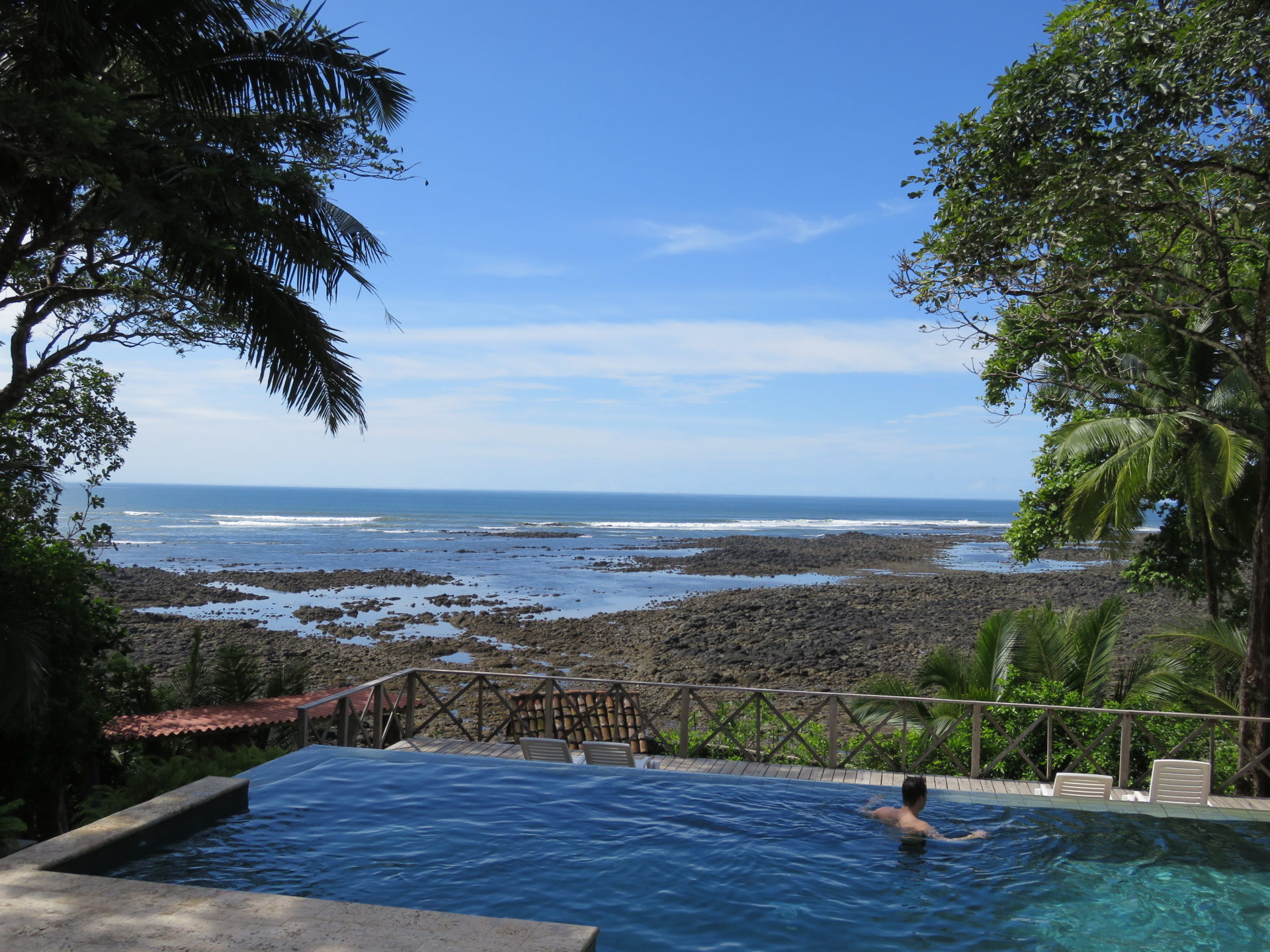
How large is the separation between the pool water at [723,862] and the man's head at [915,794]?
1.10 feet

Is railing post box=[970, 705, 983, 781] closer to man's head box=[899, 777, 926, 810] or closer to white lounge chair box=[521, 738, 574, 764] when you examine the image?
man's head box=[899, 777, 926, 810]

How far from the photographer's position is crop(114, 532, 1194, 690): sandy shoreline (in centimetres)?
2481

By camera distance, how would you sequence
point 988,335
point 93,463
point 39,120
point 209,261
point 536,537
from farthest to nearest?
point 536,537 → point 93,463 → point 988,335 → point 209,261 → point 39,120

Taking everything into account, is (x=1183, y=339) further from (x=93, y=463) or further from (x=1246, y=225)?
(x=93, y=463)

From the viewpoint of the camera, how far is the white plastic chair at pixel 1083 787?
891 cm

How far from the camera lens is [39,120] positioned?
669 centimetres

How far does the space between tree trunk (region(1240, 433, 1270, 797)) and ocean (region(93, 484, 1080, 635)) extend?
24708mm

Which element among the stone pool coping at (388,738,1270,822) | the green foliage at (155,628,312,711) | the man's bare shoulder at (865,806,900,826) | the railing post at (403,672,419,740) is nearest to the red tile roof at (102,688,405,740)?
the green foliage at (155,628,312,711)

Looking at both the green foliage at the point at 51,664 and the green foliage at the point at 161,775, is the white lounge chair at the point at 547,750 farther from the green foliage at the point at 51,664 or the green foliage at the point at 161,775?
the green foliage at the point at 51,664

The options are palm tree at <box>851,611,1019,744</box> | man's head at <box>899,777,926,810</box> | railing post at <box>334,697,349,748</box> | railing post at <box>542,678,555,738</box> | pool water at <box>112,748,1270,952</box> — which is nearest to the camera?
pool water at <box>112,748,1270,952</box>

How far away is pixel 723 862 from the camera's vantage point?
7758 mm

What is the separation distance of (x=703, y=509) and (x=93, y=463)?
487ft

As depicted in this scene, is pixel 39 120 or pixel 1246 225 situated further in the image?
pixel 1246 225

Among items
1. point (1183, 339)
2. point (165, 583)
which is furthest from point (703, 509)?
point (1183, 339)
